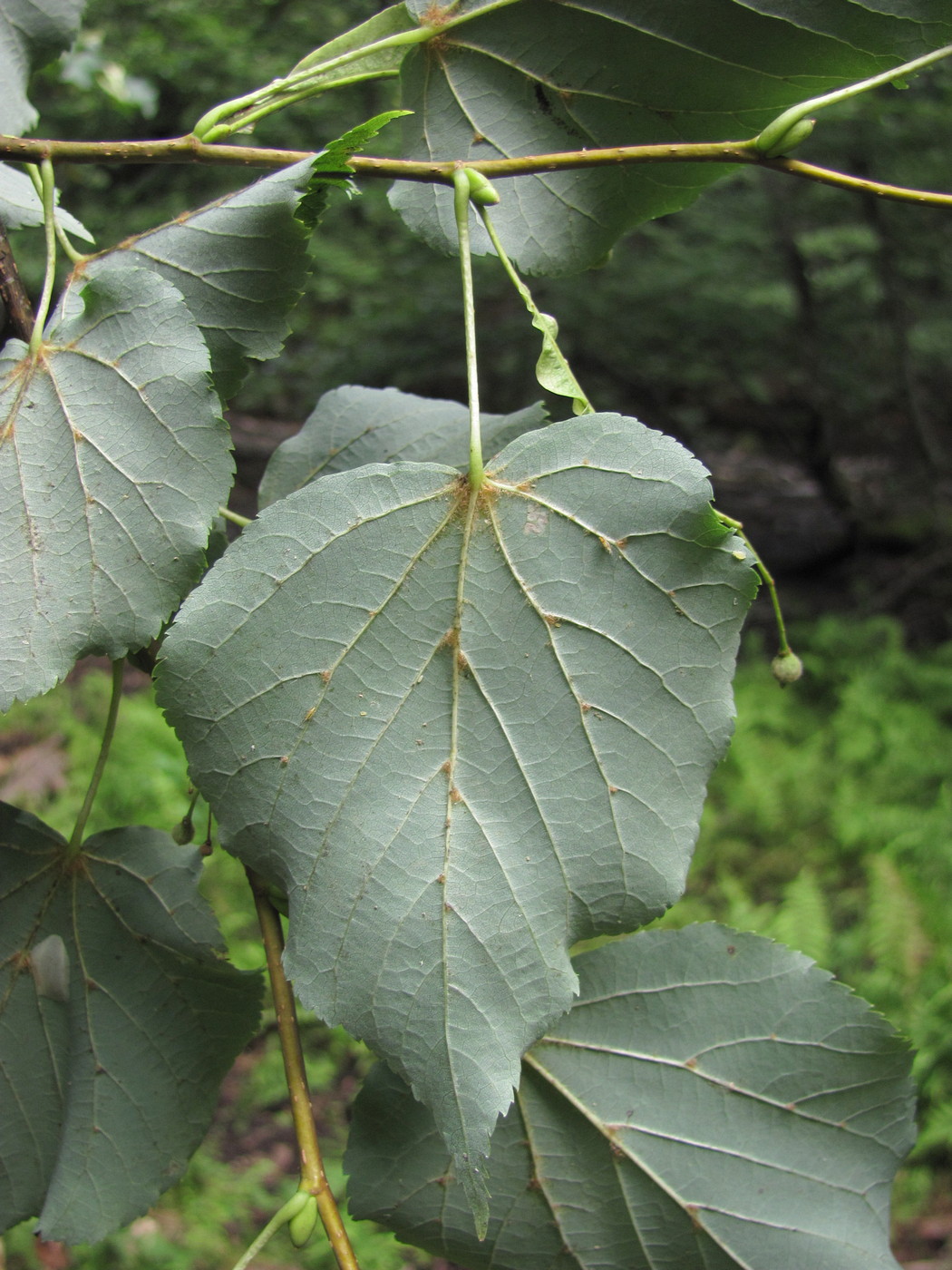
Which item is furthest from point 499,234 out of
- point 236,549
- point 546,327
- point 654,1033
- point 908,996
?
point 908,996

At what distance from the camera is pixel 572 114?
689 mm

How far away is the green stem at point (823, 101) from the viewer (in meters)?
0.54

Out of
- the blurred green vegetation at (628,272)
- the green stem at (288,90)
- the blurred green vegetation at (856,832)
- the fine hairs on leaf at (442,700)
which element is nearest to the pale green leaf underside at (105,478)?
the fine hairs on leaf at (442,700)

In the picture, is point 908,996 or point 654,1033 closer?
point 654,1033

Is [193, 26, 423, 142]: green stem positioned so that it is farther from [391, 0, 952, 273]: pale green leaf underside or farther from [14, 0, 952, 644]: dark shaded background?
[14, 0, 952, 644]: dark shaded background

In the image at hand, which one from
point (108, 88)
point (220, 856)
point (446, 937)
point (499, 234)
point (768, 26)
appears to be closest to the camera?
point (446, 937)

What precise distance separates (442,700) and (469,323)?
0.72ft

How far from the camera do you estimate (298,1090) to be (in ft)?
1.92

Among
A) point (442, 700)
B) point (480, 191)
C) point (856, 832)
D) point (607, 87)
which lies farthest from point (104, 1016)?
point (856, 832)

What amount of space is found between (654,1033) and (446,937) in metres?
0.35

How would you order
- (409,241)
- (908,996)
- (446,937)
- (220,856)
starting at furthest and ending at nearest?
(409,241) → (220,856) → (908,996) → (446,937)

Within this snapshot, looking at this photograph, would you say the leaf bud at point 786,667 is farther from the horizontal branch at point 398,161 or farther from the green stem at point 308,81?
the green stem at point 308,81

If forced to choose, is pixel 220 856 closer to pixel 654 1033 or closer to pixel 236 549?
pixel 654 1033

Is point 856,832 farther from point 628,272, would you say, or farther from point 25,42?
point 25,42
